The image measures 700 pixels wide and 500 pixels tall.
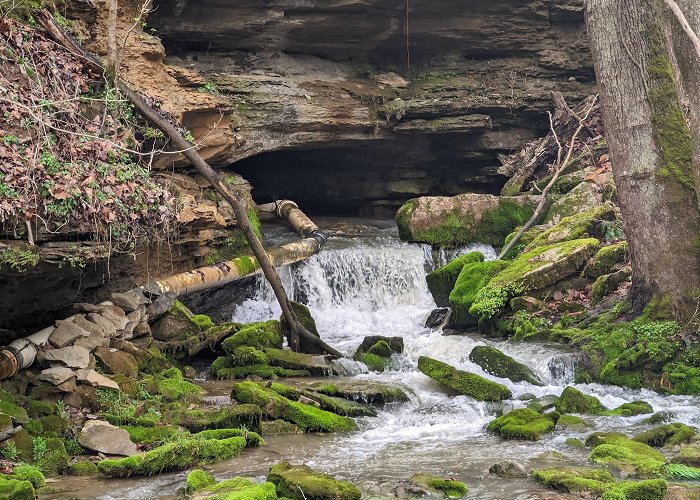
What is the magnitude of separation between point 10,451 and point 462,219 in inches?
449

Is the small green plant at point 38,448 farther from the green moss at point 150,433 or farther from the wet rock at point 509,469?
the wet rock at point 509,469

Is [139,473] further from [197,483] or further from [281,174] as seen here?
[281,174]

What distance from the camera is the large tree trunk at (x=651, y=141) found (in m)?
10.8

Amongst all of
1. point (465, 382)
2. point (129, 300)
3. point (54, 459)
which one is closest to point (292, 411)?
point (465, 382)

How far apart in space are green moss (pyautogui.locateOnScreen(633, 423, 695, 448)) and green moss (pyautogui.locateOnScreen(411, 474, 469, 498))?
221 centimetres

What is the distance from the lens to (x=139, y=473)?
289 inches

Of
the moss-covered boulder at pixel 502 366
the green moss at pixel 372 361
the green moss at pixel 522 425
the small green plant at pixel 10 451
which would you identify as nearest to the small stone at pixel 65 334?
the small green plant at pixel 10 451

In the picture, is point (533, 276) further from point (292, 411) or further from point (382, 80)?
point (382, 80)

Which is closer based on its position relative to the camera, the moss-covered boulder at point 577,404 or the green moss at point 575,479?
the green moss at point 575,479

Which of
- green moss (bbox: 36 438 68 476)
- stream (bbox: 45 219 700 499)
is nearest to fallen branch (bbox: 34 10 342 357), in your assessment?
stream (bbox: 45 219 700 499)

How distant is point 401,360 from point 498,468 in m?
4.67

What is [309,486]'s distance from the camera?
21.5 feet

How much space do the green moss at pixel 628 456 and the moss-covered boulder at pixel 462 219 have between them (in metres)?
9.21

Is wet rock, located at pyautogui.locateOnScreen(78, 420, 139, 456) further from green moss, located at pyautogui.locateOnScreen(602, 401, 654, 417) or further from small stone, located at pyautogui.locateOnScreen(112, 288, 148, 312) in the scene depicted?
green moss, located at pyautogui.locateOnScreen(602, 401, 654, 417)
